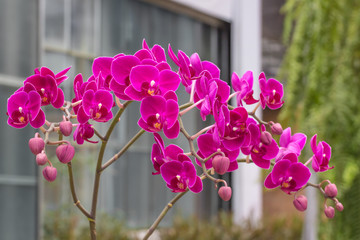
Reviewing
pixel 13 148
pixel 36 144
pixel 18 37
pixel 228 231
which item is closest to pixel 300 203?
pixel 36 144

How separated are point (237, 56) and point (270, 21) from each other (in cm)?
74

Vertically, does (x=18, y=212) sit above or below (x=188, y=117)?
below

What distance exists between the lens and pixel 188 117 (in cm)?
359

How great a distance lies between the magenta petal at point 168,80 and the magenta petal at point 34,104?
0.34 ft

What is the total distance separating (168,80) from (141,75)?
0.03m

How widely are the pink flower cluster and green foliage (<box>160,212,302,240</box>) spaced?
2147mm

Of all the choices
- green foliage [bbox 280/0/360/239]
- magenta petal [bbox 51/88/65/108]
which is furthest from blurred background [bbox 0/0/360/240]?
magenta petal [bbox 51/88/65/108]

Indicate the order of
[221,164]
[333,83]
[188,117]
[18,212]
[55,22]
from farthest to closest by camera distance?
[188,117] < [55,22] < [18,212] < [333,83] < [221,164]

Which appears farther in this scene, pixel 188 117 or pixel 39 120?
pixel 188 117

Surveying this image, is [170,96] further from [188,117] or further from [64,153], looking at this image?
[188,117]

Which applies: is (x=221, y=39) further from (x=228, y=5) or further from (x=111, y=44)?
(x=111, y=44)

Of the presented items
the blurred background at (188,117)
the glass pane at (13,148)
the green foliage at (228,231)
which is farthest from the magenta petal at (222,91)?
the green foliage at (228,231)

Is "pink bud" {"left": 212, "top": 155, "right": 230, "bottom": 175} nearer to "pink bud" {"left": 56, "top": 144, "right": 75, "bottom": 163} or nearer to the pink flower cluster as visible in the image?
the pink flower cluster

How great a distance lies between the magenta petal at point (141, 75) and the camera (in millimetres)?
490
